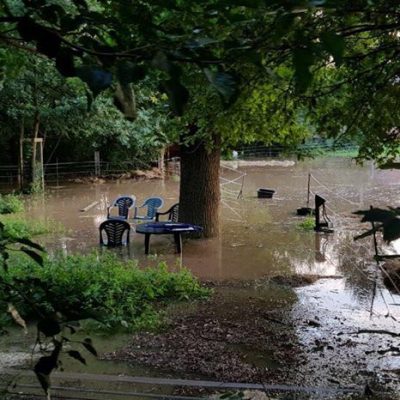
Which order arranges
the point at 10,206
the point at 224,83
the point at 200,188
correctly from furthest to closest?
the point at 10,206 → the point at 200,188 → the point at 224,83

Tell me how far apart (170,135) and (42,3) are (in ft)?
18.3

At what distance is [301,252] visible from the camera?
11.5m

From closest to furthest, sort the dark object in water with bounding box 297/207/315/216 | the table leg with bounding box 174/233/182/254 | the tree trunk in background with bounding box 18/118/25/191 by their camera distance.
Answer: the table leg with bounding box 174/233/182/254
the dark object in water with bounding box 297/207/315/216
the tree trunk in background with bounding box 18/118/25/191

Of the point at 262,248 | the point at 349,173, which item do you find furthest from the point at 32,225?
the point at 349,173

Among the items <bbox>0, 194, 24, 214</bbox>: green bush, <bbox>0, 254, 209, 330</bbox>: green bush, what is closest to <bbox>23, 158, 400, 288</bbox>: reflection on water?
<bbox>0, 194, 24, 214</bbox>: green bush

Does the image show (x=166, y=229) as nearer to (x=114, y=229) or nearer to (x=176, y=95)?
(x=114, y=229)

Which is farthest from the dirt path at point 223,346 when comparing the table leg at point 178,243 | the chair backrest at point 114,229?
the chair backrest at point 114,229

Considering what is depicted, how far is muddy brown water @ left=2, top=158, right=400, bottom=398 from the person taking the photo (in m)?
5.70

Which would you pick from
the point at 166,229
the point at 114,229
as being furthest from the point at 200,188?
the point at 114,229

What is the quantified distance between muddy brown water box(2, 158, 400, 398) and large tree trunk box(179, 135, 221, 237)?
558 millimetres

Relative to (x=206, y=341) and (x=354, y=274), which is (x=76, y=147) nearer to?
(x=354, y=274)

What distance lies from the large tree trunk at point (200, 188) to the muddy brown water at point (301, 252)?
0.56 metres

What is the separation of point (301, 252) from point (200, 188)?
2.67 meters

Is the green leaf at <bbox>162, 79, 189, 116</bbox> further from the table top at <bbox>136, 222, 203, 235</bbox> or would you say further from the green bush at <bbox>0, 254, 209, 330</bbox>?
the table top at <bbox>136, 222, 203, 235</bbox>
